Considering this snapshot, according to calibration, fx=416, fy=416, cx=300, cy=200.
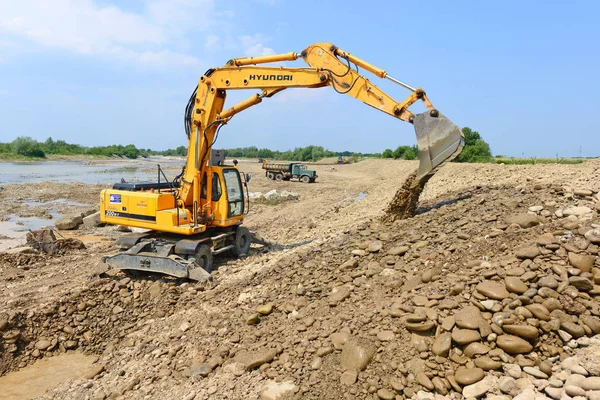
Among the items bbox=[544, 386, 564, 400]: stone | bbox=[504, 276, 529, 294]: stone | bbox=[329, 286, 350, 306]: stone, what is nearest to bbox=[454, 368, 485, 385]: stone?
bbox=[544, 386, 564, 400]: stone

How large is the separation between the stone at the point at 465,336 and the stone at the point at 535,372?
49cm

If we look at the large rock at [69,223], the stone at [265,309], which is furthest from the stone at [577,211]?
the large rock at [69,223]

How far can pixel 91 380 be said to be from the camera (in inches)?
212

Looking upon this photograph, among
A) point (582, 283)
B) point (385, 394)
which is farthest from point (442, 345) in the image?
point (582, 283)

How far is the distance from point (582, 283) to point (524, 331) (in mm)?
977

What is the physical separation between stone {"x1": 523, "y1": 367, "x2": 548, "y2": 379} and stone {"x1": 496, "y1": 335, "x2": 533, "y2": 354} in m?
0.20

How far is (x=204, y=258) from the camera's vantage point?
28.2ft

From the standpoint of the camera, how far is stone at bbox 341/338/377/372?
4335mm

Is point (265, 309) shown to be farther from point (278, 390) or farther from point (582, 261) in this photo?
point (582, 261)

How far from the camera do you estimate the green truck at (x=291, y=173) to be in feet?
117

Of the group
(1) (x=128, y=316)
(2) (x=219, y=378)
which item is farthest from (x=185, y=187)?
(2) (x=219, y=378)

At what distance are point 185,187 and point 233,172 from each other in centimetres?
113

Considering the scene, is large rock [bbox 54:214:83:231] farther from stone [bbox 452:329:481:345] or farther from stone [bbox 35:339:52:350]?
stone [bbox 452:329:481:345]

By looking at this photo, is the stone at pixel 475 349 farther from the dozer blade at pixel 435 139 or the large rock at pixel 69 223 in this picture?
the large rock at pixel 69 223
